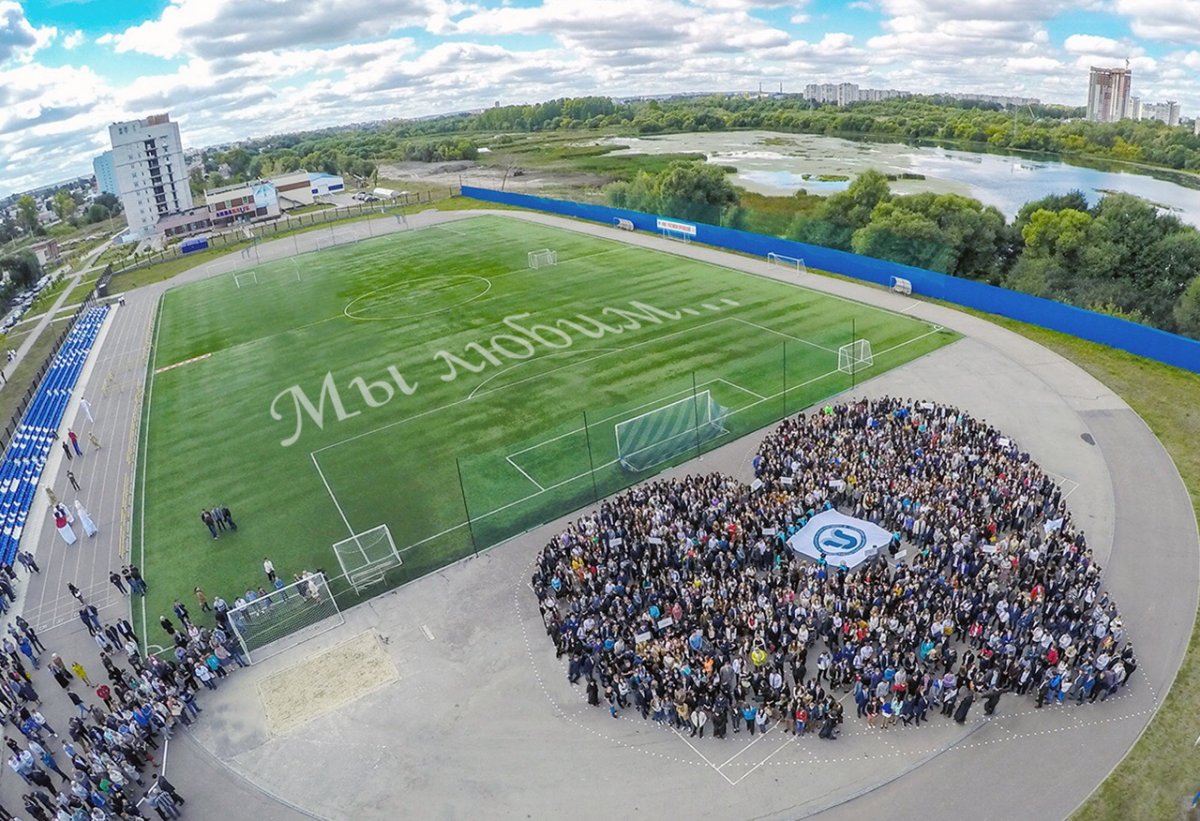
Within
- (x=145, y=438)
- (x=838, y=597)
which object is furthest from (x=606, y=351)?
(x=145, y=438)

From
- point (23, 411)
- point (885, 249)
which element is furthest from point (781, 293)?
point (23, 411)

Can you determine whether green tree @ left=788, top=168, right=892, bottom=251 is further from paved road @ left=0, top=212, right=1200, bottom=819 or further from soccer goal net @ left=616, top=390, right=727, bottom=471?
paved road @ left=0, top=212, right=1200, bottom=819

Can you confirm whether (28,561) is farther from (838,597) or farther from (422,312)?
(422,312)

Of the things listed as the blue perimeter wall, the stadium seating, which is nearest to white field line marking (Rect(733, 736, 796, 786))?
the stadium seating

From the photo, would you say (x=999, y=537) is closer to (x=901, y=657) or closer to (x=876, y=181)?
(x=901, y=657)

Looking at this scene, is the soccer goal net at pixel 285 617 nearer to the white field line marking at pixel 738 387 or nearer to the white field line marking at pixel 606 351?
the white field line marking at pixel 606 351

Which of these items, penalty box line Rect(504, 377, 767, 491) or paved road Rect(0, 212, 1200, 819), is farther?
penalty box line Rect(504, 377, 767, 491)
